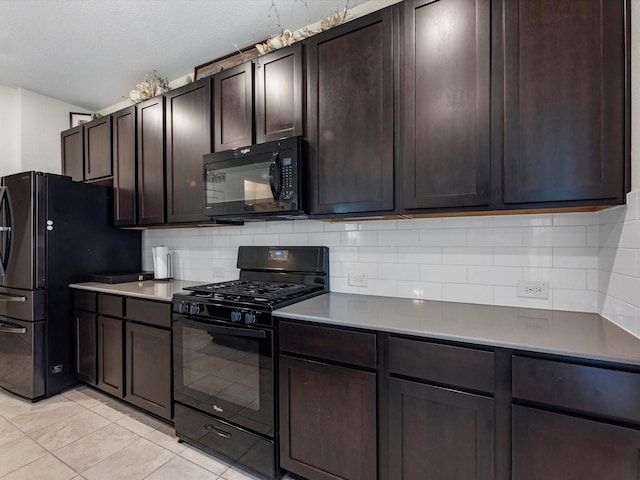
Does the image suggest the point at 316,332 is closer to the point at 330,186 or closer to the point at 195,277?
the point at 330,186

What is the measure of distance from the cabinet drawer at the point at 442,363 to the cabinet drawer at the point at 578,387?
0.33 ft

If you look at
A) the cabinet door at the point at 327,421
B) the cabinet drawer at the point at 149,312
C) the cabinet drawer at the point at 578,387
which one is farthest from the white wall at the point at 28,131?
the cabinet drawer at the point at 578,387

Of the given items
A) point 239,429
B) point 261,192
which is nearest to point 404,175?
point 261,192

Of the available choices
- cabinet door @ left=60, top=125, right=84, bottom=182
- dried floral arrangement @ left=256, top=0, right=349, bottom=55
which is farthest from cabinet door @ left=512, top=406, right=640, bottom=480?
cabinet door @ left=60, top=125, right=84, bottom=182

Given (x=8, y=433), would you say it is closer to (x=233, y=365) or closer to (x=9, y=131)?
(x=233, y=365)

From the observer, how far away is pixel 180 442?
201 cm

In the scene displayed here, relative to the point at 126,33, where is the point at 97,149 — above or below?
below

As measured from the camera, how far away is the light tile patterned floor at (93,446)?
1.74 meters

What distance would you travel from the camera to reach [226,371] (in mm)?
1780

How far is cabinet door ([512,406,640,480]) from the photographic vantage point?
3.22 feet

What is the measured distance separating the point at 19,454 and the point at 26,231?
1555mm

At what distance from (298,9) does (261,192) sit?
50.5 inches

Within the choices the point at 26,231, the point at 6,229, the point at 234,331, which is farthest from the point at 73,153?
the point at 234,331

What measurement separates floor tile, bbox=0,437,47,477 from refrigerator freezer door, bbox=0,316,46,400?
58cm
